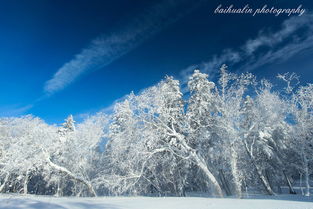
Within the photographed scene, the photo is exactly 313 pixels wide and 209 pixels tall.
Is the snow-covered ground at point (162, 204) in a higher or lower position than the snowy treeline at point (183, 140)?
lower

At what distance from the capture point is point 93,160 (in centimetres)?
2439

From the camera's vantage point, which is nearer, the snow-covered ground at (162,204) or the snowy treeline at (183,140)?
the snow-covered ground at (162,204)

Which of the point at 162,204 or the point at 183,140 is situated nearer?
the point at 162,204

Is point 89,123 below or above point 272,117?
above

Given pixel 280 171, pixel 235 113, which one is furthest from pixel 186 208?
pixel 280 171

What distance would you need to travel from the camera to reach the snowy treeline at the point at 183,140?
49.0ft

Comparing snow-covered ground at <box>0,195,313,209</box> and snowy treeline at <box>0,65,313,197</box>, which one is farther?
snowy treeline at <box>0,65,313,197</box>

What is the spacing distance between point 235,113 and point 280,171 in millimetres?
15118

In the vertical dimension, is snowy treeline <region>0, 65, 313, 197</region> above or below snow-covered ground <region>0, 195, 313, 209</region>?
above

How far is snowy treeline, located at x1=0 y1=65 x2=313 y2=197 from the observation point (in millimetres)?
14945

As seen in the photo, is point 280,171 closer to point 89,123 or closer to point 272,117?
point 272,117

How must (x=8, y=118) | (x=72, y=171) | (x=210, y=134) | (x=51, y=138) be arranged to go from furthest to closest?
(x=8, y=118) → (x=72, y=171) → (x=51, y=138) → (x=210, y=134)

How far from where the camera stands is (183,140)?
15539 millimetres

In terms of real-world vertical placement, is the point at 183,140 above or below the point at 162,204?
above
